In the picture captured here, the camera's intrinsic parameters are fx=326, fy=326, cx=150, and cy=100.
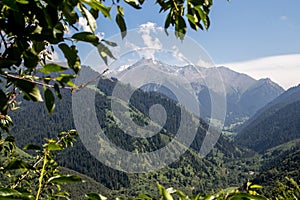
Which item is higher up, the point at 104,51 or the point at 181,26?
the point at 181,26

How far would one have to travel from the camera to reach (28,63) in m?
1.33

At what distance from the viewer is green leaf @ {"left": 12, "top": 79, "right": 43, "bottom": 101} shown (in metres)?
1.14

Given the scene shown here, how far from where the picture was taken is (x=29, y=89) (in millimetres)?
1167

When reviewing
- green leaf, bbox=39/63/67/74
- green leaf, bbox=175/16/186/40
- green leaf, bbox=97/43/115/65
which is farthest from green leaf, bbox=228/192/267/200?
green leaf, bbox=175/16/186/40

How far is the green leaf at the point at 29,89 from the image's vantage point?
1.14 meters

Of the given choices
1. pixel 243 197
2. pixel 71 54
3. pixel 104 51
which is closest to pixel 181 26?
pixel 104 51

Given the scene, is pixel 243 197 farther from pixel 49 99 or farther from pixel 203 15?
pixel 203 15

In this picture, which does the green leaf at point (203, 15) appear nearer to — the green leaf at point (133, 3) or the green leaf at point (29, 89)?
the green leaf at point (133, 3)

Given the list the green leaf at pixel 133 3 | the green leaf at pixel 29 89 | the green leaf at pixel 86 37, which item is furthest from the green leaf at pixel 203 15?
the green leaf at pixel 29 89

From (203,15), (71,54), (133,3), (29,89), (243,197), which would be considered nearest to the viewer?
(29,89)

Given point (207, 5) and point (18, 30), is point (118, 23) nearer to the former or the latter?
point (18, 30)

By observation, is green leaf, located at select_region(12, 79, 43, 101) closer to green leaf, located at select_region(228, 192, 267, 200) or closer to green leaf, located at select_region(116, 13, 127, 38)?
green leaf, located at select_region(116, 13, 127, 38)

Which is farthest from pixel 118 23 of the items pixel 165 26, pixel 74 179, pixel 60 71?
pixel 74 179

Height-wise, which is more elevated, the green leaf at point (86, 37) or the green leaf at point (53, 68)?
the green leaf at point (86, 37)
